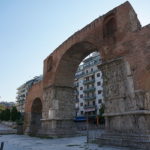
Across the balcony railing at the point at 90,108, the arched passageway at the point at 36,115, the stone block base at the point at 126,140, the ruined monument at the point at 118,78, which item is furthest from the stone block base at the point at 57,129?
the balcony railing at the point at 90,108

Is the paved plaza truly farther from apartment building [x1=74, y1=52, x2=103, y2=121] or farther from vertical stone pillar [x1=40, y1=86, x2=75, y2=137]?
apartment building [x1=74, y1=52, x2=103, y2=121]

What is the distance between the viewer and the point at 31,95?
19.2 m

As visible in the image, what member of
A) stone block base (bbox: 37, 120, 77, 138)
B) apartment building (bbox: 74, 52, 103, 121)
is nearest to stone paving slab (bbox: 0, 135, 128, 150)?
stone block base (bbox: 37, 120, 77, 138)

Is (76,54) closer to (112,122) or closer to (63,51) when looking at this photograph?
(63,51)

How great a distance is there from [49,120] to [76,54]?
5981mm

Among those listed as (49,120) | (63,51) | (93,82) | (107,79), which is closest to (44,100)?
(49,120)

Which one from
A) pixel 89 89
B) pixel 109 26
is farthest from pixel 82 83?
pixel 109 26

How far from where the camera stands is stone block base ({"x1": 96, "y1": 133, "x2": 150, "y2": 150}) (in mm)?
6824

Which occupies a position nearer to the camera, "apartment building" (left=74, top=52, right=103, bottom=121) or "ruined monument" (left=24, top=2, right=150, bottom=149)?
"ruined monument" (left=24, top=2, right=150, bottom=149)

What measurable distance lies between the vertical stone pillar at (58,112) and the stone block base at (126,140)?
18.2ft

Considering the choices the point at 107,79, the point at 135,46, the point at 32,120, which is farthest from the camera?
the point at 32,120

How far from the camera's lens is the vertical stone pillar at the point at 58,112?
13766 mm

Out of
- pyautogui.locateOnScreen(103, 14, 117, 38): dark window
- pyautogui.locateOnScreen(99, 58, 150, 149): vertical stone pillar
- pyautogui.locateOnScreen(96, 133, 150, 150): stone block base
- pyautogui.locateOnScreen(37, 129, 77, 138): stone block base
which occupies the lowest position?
pyautogui.locateOnScreen(37, 129, 77, 138): stone block base

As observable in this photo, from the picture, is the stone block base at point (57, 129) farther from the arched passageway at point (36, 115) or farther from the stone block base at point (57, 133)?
the arched passageway at point (36, 115)
